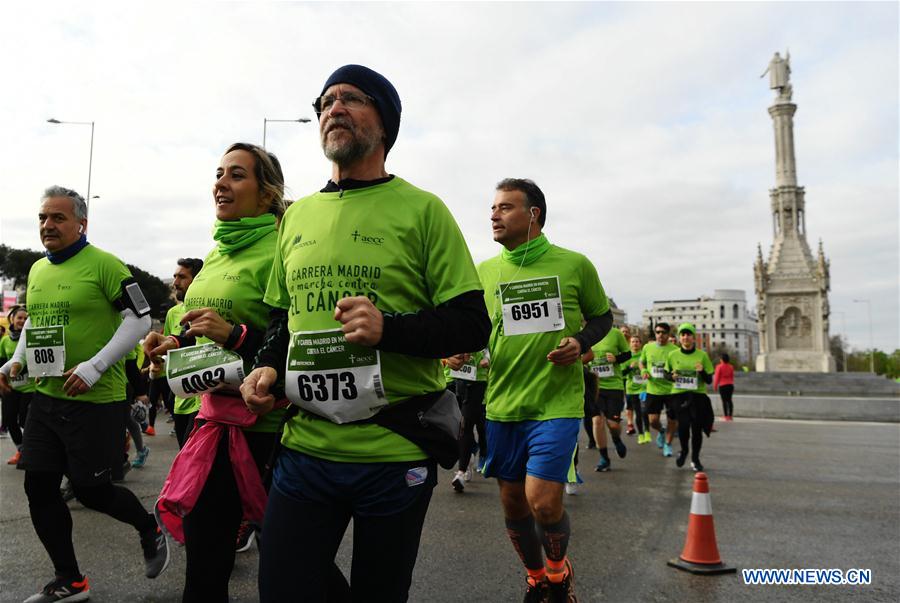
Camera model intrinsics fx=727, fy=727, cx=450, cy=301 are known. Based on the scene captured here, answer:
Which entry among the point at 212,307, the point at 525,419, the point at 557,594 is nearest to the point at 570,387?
the point at 525,419

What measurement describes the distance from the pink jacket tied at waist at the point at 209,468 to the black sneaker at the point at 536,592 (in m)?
1.82

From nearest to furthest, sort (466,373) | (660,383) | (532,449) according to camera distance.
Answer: (532,449) → (466,373) → (660,383)

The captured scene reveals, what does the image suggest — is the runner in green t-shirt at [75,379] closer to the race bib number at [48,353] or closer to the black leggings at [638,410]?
the race bib number at [48,353]

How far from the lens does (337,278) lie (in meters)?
2.14

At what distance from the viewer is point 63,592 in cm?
379

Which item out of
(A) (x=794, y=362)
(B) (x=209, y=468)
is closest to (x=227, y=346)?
(B) (x=209, y=468)

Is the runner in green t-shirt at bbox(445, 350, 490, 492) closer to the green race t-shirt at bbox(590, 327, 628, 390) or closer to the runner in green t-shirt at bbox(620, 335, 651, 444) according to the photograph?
the green race t-shirt at bbox(590, 327, 628, 390)

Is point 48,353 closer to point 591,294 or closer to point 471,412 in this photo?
point 591,294

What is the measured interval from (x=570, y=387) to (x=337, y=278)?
2.27 metres

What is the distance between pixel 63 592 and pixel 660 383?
8.86 meters

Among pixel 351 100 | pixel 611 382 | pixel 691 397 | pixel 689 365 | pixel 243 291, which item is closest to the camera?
pixel 351 100

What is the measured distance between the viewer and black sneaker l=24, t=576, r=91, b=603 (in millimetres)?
3735

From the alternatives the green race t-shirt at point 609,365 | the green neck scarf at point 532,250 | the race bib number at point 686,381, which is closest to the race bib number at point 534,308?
the green neck scarf at point 532,250

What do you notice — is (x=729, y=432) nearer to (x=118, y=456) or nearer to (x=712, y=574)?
(x=712, y=574)
